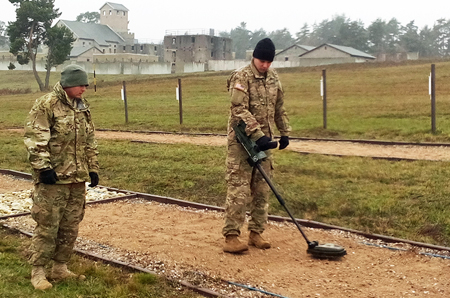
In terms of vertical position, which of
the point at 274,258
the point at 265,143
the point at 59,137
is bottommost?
the point at 274,258

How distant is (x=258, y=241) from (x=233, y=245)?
0.39 meters

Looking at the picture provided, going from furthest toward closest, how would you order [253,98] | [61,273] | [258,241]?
1. [258,241]
2. [253,98]
3. [61,273]

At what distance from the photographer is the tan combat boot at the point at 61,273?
5656mm

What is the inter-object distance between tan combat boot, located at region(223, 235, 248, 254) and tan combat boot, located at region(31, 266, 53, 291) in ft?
6.37

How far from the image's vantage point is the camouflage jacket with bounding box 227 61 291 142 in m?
6.43

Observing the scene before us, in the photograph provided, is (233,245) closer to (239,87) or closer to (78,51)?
(239,87)

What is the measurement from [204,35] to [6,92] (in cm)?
4005

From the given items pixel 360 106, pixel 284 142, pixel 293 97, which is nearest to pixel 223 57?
pixel 293 97

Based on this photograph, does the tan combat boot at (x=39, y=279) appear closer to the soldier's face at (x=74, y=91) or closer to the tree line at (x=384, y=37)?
the soldier's face at (x=74, y=91)

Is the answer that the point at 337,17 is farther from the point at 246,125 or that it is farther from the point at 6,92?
the point at 246,125

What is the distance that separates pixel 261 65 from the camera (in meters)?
6.48

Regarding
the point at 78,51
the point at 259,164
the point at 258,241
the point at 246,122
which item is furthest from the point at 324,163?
the point at 78,51

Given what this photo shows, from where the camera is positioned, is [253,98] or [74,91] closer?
[74,91]

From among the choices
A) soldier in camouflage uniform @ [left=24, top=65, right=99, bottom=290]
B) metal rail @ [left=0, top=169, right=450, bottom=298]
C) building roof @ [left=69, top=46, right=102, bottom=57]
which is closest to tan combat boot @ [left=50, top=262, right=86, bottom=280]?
soldier in camouflage uniform @ [left=24, top=65, right=99, bottom=290]
